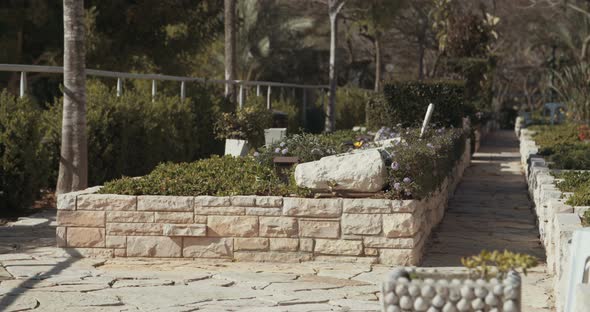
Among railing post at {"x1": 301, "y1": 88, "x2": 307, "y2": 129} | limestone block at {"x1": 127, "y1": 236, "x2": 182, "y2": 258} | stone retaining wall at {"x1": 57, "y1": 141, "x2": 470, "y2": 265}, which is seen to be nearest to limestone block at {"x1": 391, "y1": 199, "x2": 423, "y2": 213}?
stone retaining wall at {"x1": 57, "y1": 141, "x2": 470, "y2": 265}

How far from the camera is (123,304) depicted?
23.6 ft

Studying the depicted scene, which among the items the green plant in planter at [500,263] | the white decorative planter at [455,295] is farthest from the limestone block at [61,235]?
the green plant in planter at [500,263]

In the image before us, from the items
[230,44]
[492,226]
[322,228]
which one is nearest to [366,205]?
[322,228]

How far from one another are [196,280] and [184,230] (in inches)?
37.4

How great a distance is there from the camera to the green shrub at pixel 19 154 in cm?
1136

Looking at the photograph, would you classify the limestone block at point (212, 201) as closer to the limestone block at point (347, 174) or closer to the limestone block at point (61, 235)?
the limestone block at point (347, 174)

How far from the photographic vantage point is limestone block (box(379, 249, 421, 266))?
28.8 ft

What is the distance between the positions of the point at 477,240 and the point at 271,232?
8.67 ft

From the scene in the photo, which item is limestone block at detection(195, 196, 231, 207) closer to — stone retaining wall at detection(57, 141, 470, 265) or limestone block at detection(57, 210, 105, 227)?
stone retaining wall at detection(57, 141, 470, 265)

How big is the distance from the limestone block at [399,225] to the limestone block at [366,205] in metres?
0.08

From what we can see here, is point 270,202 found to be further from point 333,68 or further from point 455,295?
point 333,68

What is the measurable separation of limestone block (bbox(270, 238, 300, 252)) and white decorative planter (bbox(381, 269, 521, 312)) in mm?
3792

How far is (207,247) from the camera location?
9.03 metres

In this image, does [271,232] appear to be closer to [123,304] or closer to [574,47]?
[123,304]
